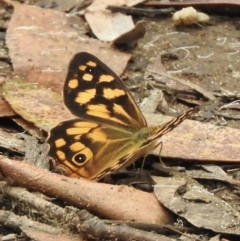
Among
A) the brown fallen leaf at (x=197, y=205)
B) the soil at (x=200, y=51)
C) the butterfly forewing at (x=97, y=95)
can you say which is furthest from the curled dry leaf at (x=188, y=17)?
the brown fallen leaf at (x=197, y=205)

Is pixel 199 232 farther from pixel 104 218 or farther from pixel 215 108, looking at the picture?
pixel 215 108

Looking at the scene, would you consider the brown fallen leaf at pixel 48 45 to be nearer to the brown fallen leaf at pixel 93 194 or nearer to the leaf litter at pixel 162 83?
the leaf litter at pixel 162 83

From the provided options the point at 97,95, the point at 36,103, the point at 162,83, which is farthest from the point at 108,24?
the point at 97,95

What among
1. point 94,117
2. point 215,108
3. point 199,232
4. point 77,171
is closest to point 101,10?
point 215,108

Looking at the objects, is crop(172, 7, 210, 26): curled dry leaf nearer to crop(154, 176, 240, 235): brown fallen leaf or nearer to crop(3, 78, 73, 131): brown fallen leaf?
crop(3, 78, 73, 131): brown fallen leaf

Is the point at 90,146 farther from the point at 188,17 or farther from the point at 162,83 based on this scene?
the point at 188,17

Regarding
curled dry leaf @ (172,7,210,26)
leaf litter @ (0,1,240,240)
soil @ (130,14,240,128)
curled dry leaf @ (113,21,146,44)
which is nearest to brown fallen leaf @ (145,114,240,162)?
leaf litter @ (0,1,240,240)

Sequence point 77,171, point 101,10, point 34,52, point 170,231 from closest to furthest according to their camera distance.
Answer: point 170,231 → point 77,171 → point 34,52 → point 101,10
